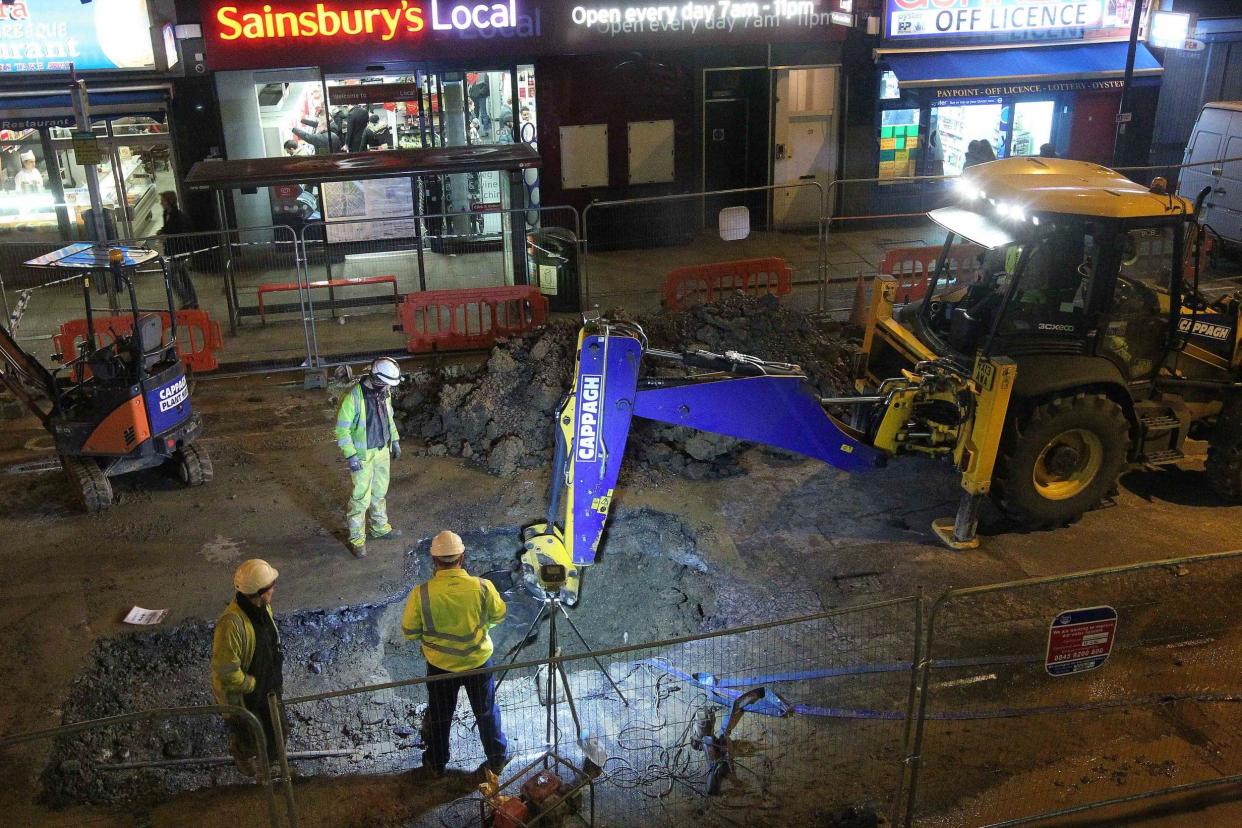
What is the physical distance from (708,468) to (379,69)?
9.91 metres

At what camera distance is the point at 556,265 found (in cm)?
1466

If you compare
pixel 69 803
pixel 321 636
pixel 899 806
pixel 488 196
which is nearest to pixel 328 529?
pixel 321 636

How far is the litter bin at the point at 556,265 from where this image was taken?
14.6 m

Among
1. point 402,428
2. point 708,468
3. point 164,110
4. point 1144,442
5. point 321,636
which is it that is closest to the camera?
point 321,636

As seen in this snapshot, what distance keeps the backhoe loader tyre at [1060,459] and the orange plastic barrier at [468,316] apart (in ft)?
21.4

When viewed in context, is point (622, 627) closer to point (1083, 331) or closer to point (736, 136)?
point (1083, 331)

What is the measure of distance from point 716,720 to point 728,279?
900 centimetres

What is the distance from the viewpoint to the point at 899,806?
20.7 feet

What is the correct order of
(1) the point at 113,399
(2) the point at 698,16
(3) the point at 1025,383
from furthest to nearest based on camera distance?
1. (2) the point at 698,16
2. (1) the point at 113,399
3. (3) the point at 1025,383

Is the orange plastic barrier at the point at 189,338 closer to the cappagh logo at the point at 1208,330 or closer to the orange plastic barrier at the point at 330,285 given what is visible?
the orange plastic barrier at the point at 330,285

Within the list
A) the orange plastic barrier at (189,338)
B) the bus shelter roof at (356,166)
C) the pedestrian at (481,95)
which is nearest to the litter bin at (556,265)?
the bus shelter roof at (356,166)

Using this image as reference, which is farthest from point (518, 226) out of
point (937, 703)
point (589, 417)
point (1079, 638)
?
point (1079, 638)

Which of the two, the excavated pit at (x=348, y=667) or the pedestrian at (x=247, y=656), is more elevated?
the pedestrian at (x=247, y=656)

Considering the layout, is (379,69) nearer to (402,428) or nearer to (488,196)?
(488,196)
